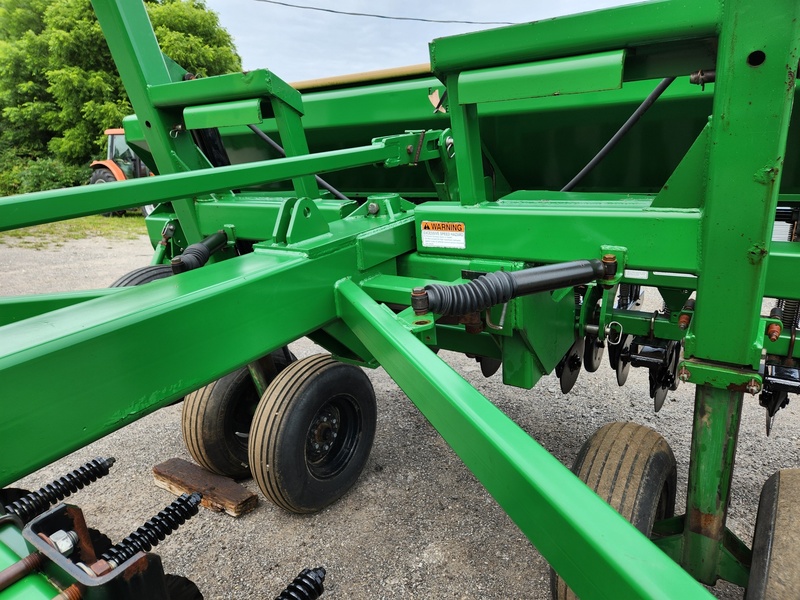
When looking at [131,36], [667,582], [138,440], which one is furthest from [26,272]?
[667,582]

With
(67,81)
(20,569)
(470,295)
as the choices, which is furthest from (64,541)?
(67,81)

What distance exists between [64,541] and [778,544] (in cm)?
151

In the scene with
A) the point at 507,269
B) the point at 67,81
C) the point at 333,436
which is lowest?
the point at 333,436

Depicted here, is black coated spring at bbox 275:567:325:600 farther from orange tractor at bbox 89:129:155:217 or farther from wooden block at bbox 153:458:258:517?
orange tractor at bbox 89:129:155:217

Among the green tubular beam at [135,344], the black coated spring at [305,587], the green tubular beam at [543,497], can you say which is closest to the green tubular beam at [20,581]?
the green tubular beam at [135,344]

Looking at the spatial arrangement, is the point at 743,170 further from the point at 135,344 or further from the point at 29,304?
the point at 29,304

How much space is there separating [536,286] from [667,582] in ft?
2.21

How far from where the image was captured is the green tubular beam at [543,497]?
773 millimetres

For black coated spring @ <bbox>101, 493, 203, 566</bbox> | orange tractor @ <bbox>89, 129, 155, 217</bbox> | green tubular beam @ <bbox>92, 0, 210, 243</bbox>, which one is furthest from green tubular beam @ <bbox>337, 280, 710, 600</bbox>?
orange tractor @ <bbox>89, 129, 155, 217</bbox>

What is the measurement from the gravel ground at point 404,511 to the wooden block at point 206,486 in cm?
4

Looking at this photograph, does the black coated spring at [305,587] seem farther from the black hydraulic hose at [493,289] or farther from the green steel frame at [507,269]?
the black hydraulic hose at [493,289]

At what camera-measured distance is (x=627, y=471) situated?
154 cm

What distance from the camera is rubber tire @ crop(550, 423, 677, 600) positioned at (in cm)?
148

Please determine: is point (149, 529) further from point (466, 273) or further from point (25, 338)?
point (466, 273)
